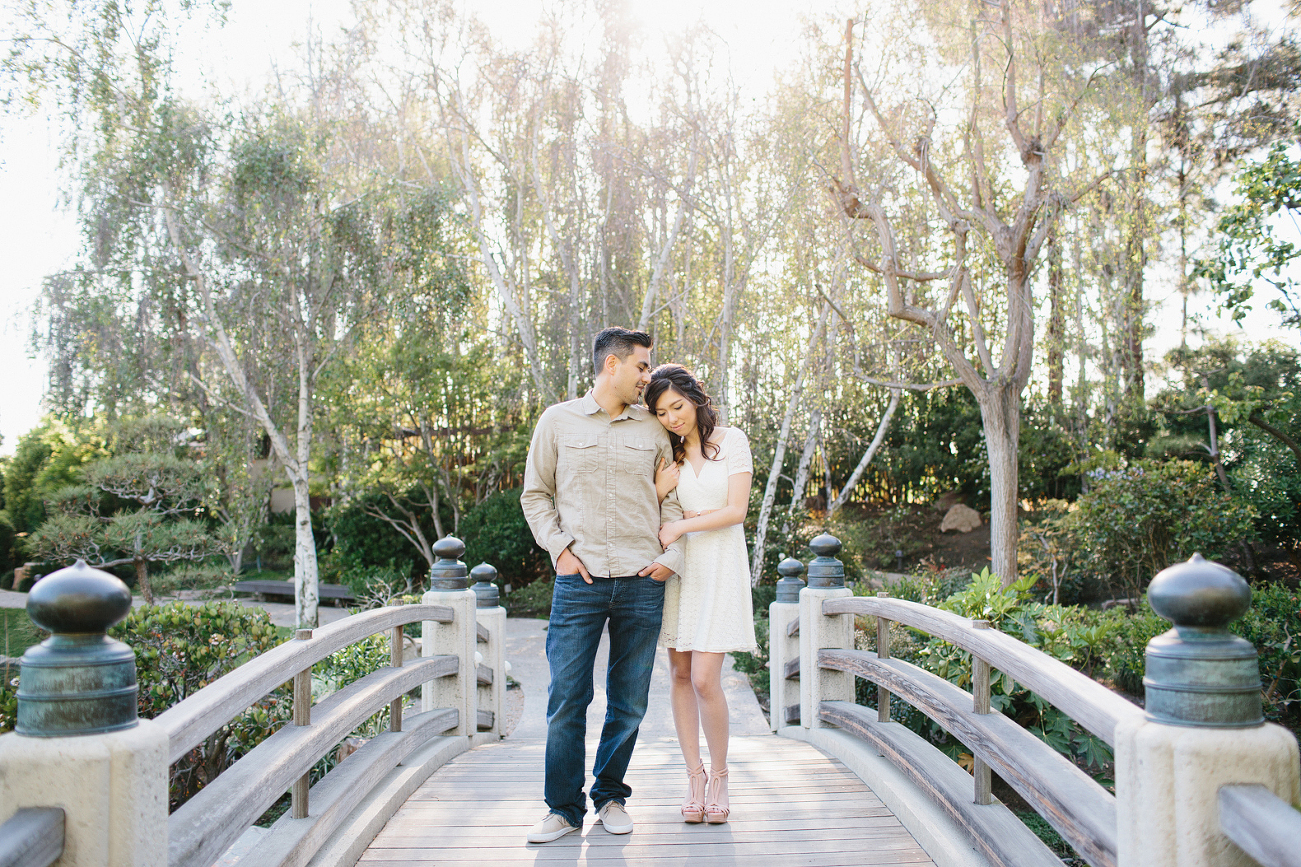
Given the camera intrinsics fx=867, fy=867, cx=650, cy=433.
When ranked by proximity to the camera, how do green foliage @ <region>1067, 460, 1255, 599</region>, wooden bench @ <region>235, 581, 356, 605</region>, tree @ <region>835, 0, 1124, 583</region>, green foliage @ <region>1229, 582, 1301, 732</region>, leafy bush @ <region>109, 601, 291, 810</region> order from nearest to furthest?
leafy bush @ <region>109, 601, 291, 810</region>
green foliage @ <region>1229, 582, 1301, 732</region>
tree @ <region>835, 0, 1124, 583</region>
green foliage @ <region>1067, 460, 1255, 599</region>
wooden bench @ <region>235, 581, 356, 605</region>

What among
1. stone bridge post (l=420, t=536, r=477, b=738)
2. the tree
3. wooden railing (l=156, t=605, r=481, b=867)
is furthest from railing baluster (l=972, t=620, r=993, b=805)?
the tree

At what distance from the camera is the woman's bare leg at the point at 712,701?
3.09m

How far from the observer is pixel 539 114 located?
12.2 m

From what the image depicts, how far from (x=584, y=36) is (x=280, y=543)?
37.2 ft

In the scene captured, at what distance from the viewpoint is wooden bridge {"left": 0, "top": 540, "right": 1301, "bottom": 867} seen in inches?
58.4

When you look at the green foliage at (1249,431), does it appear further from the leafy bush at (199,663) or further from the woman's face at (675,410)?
the leafy bush at (199,663)

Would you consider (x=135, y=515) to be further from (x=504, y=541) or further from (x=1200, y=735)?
(x=1200, y=735)

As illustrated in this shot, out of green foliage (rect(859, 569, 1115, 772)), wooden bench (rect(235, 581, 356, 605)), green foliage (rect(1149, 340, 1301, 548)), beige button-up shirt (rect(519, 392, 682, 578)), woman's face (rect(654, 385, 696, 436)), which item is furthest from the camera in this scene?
wooden bench (rect(235, 581, 356, 605))

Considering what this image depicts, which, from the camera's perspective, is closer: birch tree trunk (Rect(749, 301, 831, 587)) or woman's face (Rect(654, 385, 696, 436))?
woman's face (Rect(654, 385, 696, 436))

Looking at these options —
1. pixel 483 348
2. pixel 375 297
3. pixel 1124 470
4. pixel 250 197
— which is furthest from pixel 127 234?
pixel 1124 470

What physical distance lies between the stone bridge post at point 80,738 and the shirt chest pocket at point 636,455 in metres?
1.71

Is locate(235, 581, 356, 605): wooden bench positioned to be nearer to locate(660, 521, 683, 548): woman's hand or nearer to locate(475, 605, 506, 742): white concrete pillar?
locate(475, 605, 506, 742): white concrete pillar

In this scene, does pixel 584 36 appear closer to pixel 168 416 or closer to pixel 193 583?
pixel 168 416

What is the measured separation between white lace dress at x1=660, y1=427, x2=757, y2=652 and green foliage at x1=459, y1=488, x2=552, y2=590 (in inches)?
395
